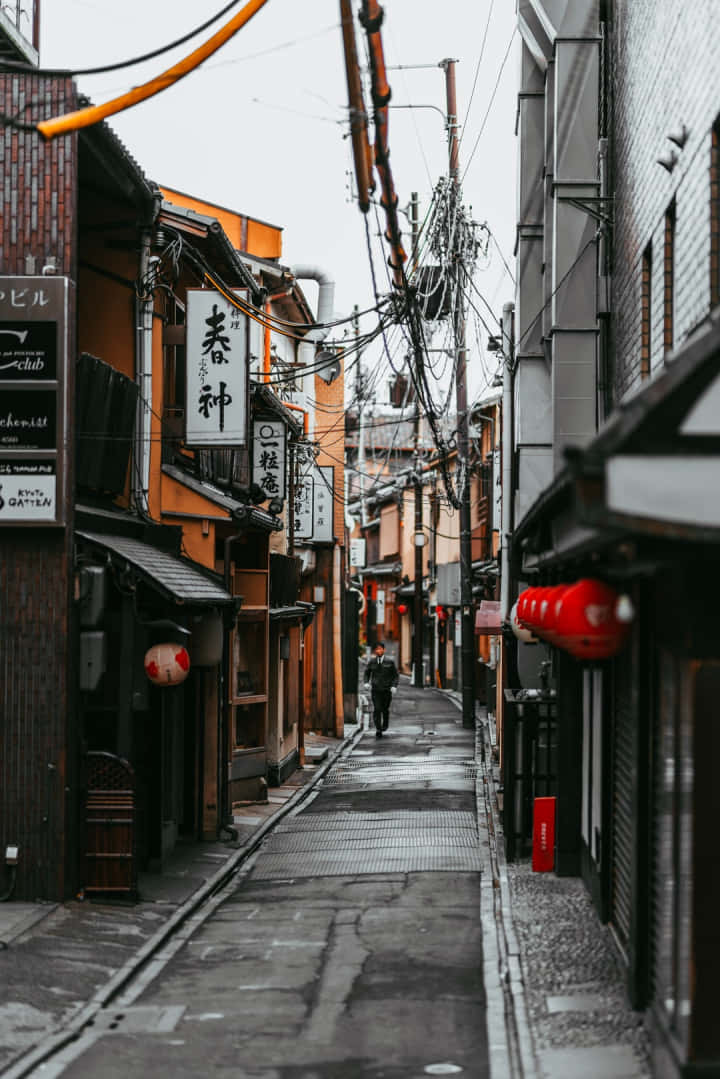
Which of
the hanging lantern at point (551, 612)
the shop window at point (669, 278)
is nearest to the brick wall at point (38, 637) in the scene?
the hanging lantern at point (551, 612)

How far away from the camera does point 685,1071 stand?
7.33 meters

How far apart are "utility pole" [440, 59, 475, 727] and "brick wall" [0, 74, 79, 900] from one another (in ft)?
32.0

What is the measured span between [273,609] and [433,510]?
120 feet

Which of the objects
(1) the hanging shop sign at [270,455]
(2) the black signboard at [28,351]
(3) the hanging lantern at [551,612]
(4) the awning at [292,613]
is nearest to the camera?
(3) the hanging lantern at [551,612]

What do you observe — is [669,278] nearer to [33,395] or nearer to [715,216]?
[715,216]

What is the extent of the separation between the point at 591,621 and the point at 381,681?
26.8m

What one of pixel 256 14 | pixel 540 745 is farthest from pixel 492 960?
pixel 256 14

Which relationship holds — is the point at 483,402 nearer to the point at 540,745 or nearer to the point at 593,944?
the point at 540,745

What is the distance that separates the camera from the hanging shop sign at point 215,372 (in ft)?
61.5

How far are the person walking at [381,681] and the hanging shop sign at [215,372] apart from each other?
16.1 meters

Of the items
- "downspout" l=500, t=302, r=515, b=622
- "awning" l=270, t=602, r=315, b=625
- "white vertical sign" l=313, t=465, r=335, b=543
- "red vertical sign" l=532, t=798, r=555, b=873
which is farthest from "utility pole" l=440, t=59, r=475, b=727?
"red vertical sign" l=532, t=798, r=555, b=873

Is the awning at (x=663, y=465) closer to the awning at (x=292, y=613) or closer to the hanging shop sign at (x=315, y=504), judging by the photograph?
the awning at (x=292, y=613)

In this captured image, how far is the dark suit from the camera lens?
115 ft

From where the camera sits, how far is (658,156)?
12812 millimetres
